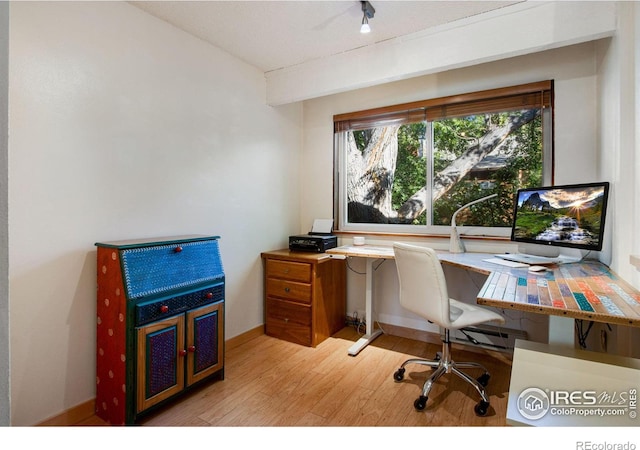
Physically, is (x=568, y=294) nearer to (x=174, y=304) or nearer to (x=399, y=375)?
(x=399, y=375)

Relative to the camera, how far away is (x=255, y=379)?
2.31m

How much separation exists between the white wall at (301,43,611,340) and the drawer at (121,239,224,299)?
1.60 metres

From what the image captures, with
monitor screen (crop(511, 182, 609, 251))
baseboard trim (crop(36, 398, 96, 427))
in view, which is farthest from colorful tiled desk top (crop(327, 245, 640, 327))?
baseboard trim (crop(36, 398, 96, 427))

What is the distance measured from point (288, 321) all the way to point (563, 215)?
226cm

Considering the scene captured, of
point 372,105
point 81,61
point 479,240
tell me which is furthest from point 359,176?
point 81,61

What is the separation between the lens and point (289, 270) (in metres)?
2.94

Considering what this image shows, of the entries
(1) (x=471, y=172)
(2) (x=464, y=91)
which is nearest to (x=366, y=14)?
(2) (x=464, y=91)

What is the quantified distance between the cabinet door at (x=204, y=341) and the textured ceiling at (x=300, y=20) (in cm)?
198

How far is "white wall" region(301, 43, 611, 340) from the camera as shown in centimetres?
237

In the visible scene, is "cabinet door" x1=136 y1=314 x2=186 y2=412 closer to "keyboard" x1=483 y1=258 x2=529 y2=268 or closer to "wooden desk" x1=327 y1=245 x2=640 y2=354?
"wooden desk" x1=327 y1=245 x2=640 y2=354

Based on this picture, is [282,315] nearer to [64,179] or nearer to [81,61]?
[64,179]

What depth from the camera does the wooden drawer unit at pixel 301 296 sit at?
284cm

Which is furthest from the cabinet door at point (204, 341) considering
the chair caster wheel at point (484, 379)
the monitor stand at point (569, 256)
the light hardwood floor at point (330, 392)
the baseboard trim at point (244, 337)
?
the monitor stand at point (569, 256)

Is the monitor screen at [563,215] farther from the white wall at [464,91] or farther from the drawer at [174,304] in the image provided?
the drawer at [174,304]
